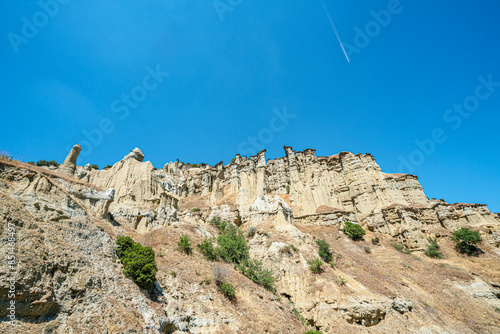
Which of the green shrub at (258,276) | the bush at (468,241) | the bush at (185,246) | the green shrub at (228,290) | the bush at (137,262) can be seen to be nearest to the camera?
the bush at (137,262)

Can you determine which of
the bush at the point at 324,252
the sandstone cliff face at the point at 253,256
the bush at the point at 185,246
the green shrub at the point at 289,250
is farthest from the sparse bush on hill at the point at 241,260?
the bush at the point at 324,252

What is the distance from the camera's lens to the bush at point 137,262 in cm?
1448

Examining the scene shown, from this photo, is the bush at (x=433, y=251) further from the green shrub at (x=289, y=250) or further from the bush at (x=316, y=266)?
the green shrub at (x=289, y=250)

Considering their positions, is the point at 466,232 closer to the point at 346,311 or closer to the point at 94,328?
the point at 346,311

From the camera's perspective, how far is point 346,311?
2019 cm

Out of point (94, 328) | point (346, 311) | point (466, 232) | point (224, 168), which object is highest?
point (224, 168)

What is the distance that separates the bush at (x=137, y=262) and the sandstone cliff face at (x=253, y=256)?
49cm

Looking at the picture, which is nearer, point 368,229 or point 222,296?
point 222,296

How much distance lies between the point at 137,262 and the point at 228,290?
24.0 feet

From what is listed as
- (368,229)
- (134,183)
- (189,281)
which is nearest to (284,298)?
(189,281)

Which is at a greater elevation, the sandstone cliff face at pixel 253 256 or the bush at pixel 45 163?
the bush at pixel 45 163

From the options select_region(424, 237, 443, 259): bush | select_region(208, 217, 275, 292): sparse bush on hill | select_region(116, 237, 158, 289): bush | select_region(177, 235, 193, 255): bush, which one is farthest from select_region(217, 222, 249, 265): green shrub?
select_region(424, 237, 443, 259): bush

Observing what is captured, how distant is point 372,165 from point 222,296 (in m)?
52.1

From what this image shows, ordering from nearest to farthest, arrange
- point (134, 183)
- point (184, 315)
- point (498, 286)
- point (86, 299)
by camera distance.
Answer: point (86, 299) < point (184, 315) < point (498, 286) < point (134, 183)
